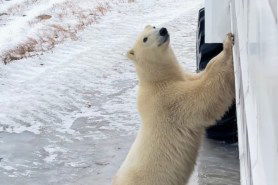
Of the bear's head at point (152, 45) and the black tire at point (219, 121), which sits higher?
the bear's head at point (152, 45)

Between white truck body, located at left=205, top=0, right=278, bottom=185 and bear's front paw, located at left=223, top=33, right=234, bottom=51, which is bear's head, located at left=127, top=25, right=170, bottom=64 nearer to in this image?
bear's front paw, located at left=223, top=33, right=234, bottom=51

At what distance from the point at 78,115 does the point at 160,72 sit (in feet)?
10.2

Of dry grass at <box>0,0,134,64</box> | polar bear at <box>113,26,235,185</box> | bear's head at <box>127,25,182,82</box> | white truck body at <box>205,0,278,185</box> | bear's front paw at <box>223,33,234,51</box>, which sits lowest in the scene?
dry grass at <box>0,0,134,64</box>

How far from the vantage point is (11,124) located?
22.2 feet

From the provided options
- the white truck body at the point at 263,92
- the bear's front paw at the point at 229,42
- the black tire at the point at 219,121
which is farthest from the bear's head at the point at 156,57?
the white truck body at the point at 263,92

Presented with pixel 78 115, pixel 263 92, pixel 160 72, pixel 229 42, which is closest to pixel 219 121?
pixel 160 72

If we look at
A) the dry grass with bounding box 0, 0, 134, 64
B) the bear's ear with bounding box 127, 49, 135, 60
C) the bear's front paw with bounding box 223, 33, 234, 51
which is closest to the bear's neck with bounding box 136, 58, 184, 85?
the bear's ear with bounding box 127, 49, 135, 60

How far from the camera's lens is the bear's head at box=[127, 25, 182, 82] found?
13.5 ft

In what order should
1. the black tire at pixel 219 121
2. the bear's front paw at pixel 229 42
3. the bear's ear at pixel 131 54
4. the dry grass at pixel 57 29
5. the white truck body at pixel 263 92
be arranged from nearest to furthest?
the white truck body at pixel 263 92 → the bear's front paw at pixel 229 42 → the bear's ear at pixel 131 54 → the black tire at pixel 219 121 → the dry grass at pixel 57 29

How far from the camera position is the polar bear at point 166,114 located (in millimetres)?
3816

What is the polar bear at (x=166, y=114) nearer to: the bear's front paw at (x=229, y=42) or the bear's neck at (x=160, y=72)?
the bear's neck at (x=160, y=72)

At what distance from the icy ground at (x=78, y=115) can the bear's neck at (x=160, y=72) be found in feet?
3.90

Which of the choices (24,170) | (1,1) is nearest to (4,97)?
(24,170)

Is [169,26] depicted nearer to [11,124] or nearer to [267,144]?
[11,124]
